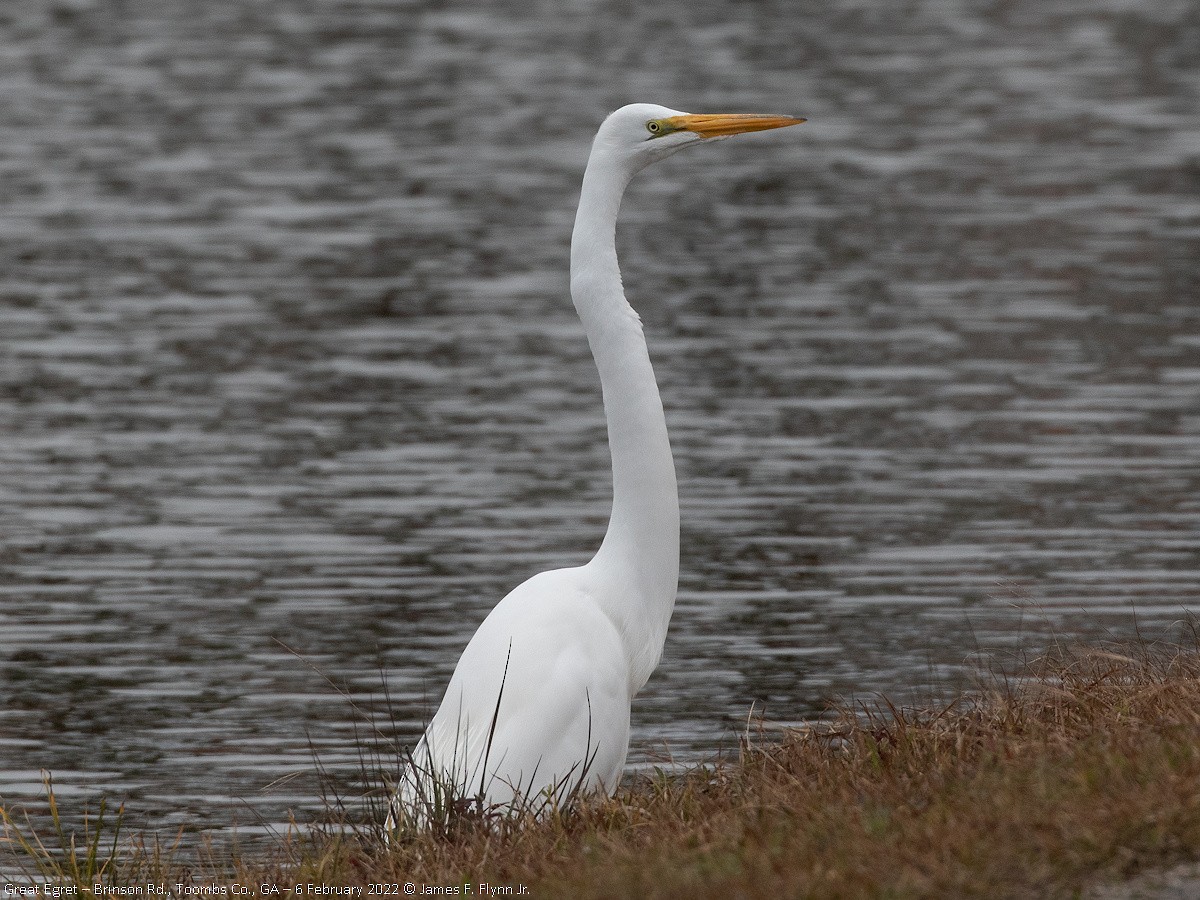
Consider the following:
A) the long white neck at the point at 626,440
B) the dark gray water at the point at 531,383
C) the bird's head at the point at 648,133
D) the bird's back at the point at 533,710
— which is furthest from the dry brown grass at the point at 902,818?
the dark gray water at the point at 531,383

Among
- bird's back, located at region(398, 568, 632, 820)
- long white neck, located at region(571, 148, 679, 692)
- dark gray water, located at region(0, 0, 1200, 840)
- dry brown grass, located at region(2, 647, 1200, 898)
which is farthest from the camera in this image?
dark gray water, located at region(0, 0, 1200, 840)

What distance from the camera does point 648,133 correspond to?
24.9 ft

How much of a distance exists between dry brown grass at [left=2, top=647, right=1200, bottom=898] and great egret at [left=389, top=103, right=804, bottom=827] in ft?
0.85

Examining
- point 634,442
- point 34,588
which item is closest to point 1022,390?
point 34,588

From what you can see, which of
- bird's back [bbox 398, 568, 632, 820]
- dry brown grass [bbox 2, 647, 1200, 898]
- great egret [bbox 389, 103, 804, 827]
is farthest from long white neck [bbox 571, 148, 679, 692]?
dry brown grass [bbox 2, 647, 1200, 898]

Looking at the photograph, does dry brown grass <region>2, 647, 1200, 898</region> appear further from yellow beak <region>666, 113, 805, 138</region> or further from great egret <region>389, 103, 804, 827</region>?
yellow beak <region>666, 113, 805, 138</region>

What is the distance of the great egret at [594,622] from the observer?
270 inches

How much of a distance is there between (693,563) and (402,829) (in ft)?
19.9

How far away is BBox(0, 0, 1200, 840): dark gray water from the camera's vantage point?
1066 cm

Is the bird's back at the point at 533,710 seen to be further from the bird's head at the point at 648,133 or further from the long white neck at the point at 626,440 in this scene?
the bird's head at the point at 648,133

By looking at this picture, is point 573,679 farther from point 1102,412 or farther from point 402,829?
point 1102,412

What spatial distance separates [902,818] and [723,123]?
10.6ft

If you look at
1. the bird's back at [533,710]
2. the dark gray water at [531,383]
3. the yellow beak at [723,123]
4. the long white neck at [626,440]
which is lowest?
the dark gray water at [531,383]

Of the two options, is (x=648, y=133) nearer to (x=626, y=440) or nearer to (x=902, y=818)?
(x=626, y=440)
